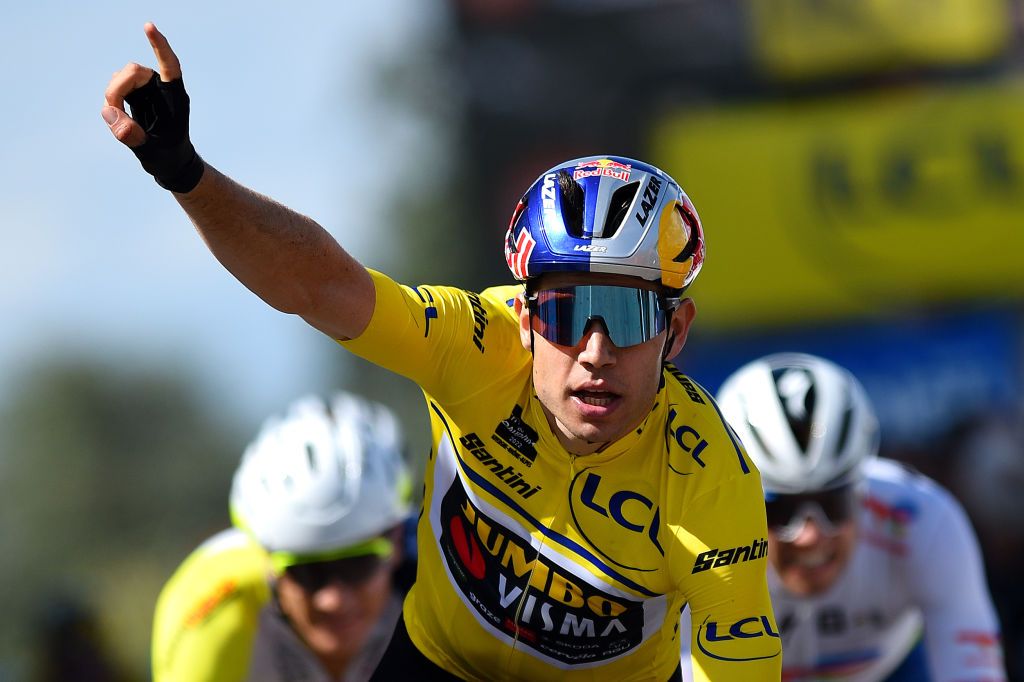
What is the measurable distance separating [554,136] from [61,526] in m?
31.3

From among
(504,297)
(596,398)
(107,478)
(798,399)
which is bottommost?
(107,478)

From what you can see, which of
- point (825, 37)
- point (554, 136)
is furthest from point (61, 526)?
point (825, 37)

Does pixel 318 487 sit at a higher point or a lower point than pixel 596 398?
lower

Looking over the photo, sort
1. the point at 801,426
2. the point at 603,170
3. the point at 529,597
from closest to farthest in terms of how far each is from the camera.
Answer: the point at 603,170, the point at 529,597, the point at 801,426

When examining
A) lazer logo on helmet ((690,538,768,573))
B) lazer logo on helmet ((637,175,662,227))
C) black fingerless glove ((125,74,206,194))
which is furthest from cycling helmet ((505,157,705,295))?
black fingerless glove ((125,74,206,194))

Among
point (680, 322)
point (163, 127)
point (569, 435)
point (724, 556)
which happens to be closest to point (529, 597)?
point (569, 435)

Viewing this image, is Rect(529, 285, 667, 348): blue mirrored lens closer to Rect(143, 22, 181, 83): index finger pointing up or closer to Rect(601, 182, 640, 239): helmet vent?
Rect(601, 182, 640, 239): helmet vent

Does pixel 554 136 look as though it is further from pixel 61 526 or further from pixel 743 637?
pixel 61 526

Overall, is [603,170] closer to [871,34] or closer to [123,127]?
[123,127]

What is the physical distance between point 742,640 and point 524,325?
1093mm

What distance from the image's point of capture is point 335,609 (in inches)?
261

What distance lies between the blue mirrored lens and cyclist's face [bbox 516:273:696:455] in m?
0.02

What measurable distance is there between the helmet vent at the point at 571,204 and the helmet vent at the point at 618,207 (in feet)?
0.25

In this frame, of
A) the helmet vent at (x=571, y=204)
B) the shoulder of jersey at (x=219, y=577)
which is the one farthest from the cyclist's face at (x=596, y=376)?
the shoulder of jersey at (x=219, y=577)
